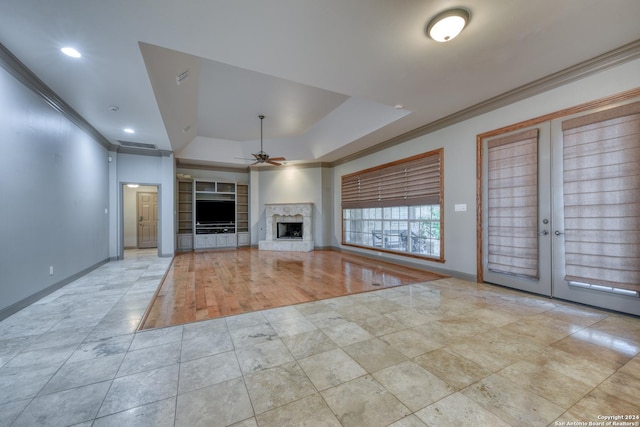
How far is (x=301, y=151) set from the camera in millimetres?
Result: 7844

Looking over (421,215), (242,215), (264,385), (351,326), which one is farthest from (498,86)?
(242,215)

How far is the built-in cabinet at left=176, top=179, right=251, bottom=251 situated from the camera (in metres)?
8.34

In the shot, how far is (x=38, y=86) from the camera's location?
329cm

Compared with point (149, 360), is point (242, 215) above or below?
above

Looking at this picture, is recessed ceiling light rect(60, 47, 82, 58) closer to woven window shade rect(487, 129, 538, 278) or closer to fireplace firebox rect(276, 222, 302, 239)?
woven window shade rect(487, 129, 538, 278)

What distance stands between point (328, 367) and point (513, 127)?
414cm

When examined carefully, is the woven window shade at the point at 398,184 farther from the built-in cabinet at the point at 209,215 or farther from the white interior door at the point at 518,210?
the built-in cabinet at the point at 209,215

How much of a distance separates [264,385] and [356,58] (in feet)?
10.8

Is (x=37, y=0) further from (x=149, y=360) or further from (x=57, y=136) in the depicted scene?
(x=149, y=360)

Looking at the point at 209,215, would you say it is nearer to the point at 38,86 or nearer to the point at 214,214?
the point at 214,214

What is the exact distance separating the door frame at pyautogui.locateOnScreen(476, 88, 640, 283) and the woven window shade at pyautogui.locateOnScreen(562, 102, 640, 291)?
0.11m

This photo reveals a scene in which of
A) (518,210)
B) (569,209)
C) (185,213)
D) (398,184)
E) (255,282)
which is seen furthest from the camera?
(185,213)

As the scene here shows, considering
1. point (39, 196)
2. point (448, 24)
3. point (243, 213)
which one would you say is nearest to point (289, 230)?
point (243, 213)

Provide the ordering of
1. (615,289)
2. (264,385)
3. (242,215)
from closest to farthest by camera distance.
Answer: (264,385), (615,289), (242,215)
